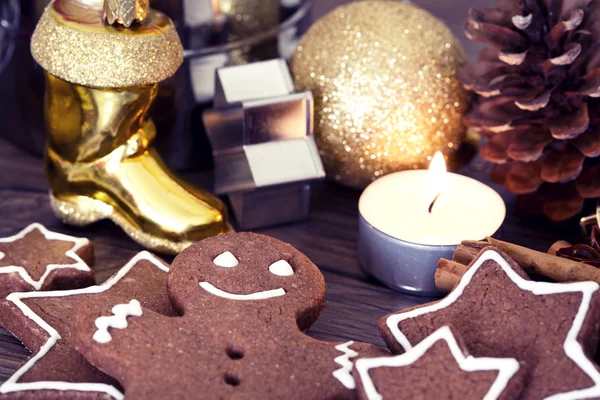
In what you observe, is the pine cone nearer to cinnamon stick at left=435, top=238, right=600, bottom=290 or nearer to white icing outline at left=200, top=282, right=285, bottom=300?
cinnamon stick at left=435, top=238, right=600, bottom=290

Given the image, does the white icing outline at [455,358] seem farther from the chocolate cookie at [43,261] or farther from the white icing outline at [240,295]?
the chocolate cookie at [43,261]

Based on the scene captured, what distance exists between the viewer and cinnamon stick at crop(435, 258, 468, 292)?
1.73 ft

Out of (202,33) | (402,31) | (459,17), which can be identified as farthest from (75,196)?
(459,17)

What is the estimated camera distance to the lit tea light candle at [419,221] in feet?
1.90

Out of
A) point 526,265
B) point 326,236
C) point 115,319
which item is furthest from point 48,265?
point 526,265

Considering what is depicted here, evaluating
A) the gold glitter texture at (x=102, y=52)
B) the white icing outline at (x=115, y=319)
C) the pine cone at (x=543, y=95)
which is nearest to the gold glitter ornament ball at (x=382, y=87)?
the pine cone at (x=543, y=95)

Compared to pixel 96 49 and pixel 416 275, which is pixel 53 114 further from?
pixel 416 275

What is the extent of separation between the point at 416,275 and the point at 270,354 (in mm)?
156

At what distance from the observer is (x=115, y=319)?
477 millimetres

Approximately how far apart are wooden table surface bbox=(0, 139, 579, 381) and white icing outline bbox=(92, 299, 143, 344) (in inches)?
3.4

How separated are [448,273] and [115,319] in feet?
0.69

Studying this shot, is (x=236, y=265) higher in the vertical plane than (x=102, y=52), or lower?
lower

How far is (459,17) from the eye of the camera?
1.08 metres

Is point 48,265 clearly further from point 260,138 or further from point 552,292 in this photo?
point 552,292
